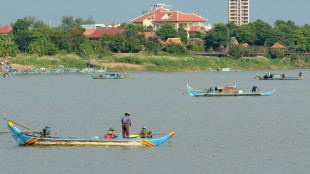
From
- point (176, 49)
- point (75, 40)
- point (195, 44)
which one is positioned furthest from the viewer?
point (195, 44)

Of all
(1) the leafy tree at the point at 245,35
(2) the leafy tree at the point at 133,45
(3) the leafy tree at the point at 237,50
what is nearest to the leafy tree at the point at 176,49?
(2) the leafy tree at the point at 133,45

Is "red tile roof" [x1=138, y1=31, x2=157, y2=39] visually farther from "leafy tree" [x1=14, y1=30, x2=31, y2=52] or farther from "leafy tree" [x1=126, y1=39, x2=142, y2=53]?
"leafy tree" [x1=14, y1=30, x2=31, y2=52]

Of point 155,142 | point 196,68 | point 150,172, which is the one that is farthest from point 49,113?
point 196,68

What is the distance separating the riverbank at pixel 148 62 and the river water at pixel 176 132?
72.7m

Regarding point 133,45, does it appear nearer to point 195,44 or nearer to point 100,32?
point 195,44

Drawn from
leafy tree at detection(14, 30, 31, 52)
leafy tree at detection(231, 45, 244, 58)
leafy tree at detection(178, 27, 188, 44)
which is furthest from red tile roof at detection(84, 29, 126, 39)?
leafy tree at detection(231, 45, 244, 58)

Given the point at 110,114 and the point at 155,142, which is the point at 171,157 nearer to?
the point at 155,142

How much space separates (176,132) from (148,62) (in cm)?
11667

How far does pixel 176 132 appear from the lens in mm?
46500

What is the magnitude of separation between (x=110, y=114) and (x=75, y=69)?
325 ft

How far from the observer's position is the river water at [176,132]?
113 ft

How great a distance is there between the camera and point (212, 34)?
184 meters

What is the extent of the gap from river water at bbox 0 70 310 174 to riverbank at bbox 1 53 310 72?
7267cm

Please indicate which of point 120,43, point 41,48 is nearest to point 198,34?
point 120,43
